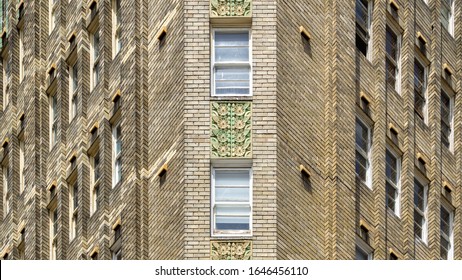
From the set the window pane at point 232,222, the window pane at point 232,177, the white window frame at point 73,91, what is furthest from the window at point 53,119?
the window pane at point 232,222

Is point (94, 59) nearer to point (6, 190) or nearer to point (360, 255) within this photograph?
point (360, 255)

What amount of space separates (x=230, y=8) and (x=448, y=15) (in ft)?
45.6

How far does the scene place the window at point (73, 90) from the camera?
90.9 m

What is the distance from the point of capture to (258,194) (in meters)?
78.9

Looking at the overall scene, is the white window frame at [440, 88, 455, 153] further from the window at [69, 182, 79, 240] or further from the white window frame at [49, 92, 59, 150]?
the white window frame at [49, 92, 59, 150]

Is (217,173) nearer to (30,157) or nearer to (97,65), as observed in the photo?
(97,65)

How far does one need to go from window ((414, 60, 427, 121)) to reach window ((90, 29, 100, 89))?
8.71m

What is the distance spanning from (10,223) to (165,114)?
18.7 meters

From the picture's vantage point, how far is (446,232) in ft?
295

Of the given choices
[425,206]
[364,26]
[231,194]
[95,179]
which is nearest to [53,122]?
[95,179]

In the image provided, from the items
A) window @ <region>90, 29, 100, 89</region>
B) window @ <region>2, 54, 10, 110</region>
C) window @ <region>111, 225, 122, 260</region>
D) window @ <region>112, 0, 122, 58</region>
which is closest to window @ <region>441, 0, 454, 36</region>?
window @ <region>90, 29, 100, 89</region>

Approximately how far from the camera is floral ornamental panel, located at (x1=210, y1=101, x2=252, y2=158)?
261 ft

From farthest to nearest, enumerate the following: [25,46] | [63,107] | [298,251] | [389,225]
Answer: [25,46] < [63,107] < [389,225] < [298,251]

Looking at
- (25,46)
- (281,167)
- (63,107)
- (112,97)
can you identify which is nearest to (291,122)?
(281,167)
